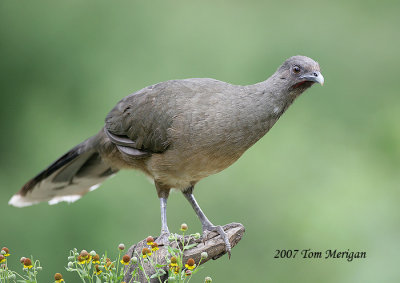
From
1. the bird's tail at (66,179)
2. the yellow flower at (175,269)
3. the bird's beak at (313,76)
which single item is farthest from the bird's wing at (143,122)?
the yellow flower at (175,269)

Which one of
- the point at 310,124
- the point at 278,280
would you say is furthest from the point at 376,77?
the point at 278,280

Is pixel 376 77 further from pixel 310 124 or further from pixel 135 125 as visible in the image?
pixel 135 125

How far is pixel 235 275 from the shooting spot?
5.69 meters

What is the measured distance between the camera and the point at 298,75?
3.83 metres

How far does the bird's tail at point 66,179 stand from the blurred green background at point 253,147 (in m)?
0.77

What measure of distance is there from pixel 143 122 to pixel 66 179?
113cm

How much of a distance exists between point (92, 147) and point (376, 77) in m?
3.41

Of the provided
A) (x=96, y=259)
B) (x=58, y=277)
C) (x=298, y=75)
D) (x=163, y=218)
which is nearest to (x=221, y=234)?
(x=163, y=218)

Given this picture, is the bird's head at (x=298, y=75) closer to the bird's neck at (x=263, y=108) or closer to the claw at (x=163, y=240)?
the bird's neck at (x=263, y=108)

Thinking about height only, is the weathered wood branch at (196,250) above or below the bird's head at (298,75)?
below

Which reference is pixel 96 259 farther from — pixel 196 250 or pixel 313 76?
pixel 313 76

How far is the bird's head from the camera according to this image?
3.79 m

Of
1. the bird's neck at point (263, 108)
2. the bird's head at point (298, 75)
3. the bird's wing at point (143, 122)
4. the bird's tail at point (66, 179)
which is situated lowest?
the bird's tail at point (66, 179)

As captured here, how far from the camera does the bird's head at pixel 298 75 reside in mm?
3791
